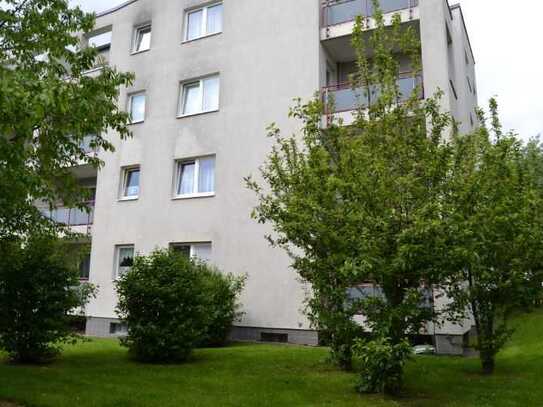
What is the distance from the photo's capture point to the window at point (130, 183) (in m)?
18.7

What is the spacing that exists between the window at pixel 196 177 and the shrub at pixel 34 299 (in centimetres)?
681

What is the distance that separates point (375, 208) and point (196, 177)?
10635 mm

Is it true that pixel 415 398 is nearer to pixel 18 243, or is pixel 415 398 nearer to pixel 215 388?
pixel 215 388

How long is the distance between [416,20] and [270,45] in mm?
4797

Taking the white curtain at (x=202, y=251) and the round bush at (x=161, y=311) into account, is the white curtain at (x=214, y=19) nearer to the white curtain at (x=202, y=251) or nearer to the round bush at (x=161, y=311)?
the white curtain at (x=202, y=251)

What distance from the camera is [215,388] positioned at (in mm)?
8242

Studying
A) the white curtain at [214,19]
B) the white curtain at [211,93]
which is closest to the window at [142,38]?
the white curtain at [214,19]

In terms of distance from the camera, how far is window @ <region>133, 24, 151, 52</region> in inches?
801

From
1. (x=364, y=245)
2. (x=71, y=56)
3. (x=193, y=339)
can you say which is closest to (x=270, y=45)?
(x=71, y=56)

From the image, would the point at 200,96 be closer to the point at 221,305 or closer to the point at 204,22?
the point at 204,22

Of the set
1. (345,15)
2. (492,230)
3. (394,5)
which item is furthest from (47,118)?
(394,5)

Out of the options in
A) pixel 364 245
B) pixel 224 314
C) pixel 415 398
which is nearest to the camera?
pixel 364 245

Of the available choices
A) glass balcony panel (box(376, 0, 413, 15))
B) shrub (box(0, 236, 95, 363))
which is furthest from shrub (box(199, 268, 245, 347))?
glass balcony panel (box(376, 0, 413, 15))

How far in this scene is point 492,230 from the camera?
8.04 metres
